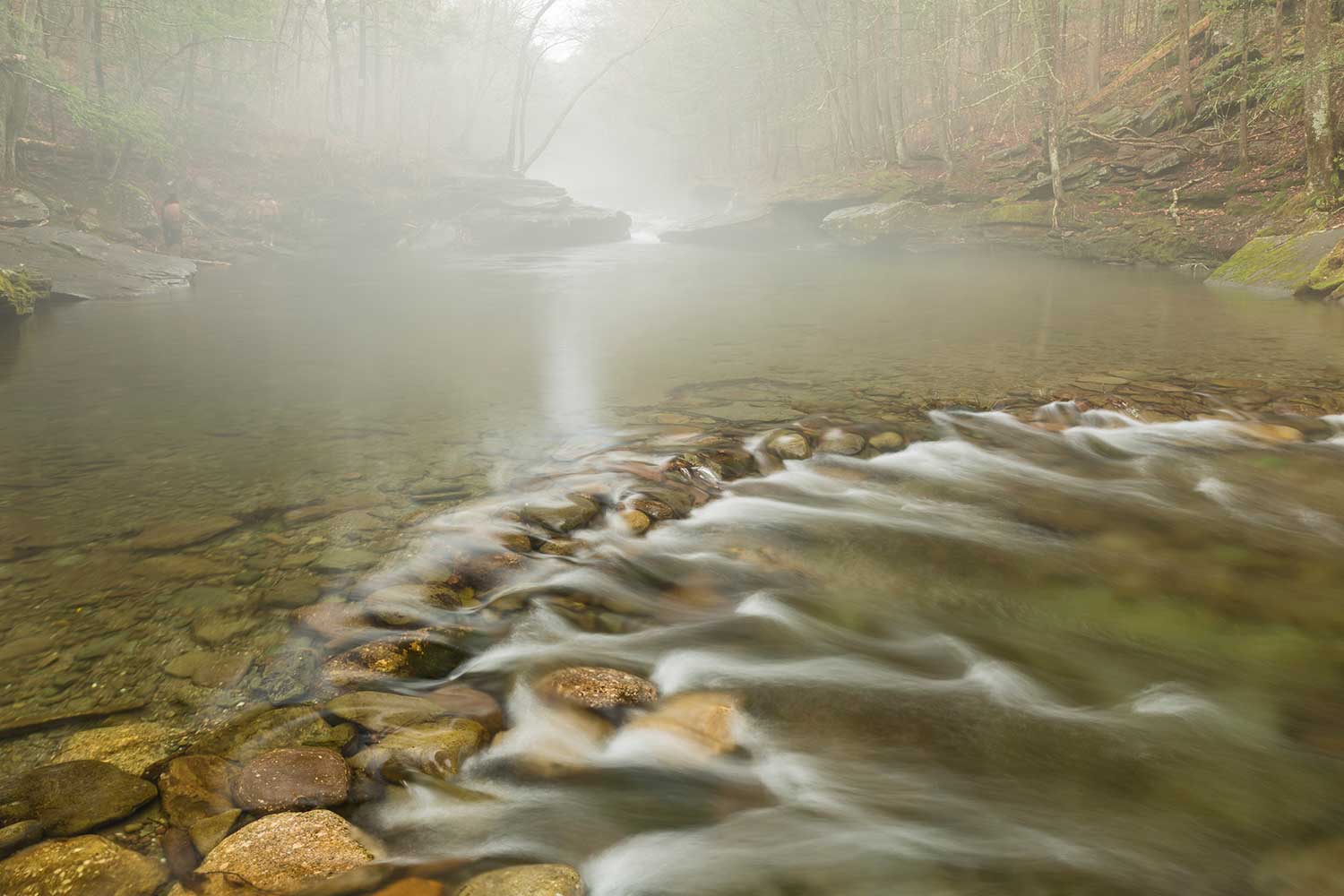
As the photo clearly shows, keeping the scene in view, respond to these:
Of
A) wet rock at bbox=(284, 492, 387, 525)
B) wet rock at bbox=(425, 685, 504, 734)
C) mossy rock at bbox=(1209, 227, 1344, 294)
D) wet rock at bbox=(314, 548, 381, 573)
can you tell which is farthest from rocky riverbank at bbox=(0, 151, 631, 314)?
mossy rock at bbox=(1209, 227, 1344, 294)

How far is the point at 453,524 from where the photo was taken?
463 centimetres

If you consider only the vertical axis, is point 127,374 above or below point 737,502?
above

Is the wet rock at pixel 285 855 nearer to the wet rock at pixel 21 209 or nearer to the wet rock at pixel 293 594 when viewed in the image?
the wet rock at pixel 293 594

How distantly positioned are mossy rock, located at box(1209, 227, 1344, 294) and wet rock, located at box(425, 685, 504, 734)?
1414cm

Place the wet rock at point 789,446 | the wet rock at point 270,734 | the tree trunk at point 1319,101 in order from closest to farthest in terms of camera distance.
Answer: the wet rock at point 270,734, the wet rock at point 789,446, the tree trunk at point 1319,101

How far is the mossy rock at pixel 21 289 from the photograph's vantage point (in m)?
12.5

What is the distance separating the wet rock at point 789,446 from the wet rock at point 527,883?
404 cm

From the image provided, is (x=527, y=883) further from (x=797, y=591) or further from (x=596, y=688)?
(x=797, y=591)

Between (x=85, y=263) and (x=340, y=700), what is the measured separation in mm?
18118

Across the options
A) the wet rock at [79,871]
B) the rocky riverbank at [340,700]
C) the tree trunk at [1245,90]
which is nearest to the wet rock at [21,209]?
the rocky riverbank at [340,700]

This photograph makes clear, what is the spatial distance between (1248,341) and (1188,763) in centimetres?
842

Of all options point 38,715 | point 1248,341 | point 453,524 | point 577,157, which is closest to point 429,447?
point 453,524

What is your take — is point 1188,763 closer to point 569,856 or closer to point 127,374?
point 569,856

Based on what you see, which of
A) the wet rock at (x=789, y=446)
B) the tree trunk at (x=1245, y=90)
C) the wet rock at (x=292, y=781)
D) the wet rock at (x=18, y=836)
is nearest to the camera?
the wet rock at (x=18, y=836)
